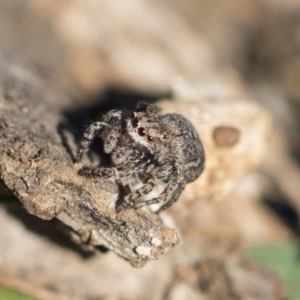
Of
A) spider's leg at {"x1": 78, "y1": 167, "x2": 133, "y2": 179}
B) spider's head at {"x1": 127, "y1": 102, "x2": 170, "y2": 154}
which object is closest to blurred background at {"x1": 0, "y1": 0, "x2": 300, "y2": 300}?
spider's leg at {"x1": 78, "y1": 167, "x2": 133, "y2": 179}

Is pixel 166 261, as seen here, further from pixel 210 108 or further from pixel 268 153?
pixel 268 153

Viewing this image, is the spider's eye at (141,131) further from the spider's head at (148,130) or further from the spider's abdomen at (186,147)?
the spider's abdomen at (186,147)

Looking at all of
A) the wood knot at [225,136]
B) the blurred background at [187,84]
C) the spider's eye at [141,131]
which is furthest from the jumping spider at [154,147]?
the blurred background at [187,84]

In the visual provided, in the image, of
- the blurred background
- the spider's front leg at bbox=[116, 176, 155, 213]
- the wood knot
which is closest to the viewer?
the spider's front leg at bbox=[116, 176, 155, 213]

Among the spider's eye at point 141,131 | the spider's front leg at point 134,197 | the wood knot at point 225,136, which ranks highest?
the wood knot at point 225,136

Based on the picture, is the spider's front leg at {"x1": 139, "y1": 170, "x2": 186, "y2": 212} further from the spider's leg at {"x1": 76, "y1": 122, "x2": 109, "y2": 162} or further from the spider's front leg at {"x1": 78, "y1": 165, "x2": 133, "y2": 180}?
the spider's leg at {"x1": 76, "y1": 122, "x2": 109, "y2": 162}

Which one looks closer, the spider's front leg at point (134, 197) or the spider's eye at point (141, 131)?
the spider's front leg at point (134, 197)

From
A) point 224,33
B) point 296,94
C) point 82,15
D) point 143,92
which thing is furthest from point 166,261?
point 224,33
